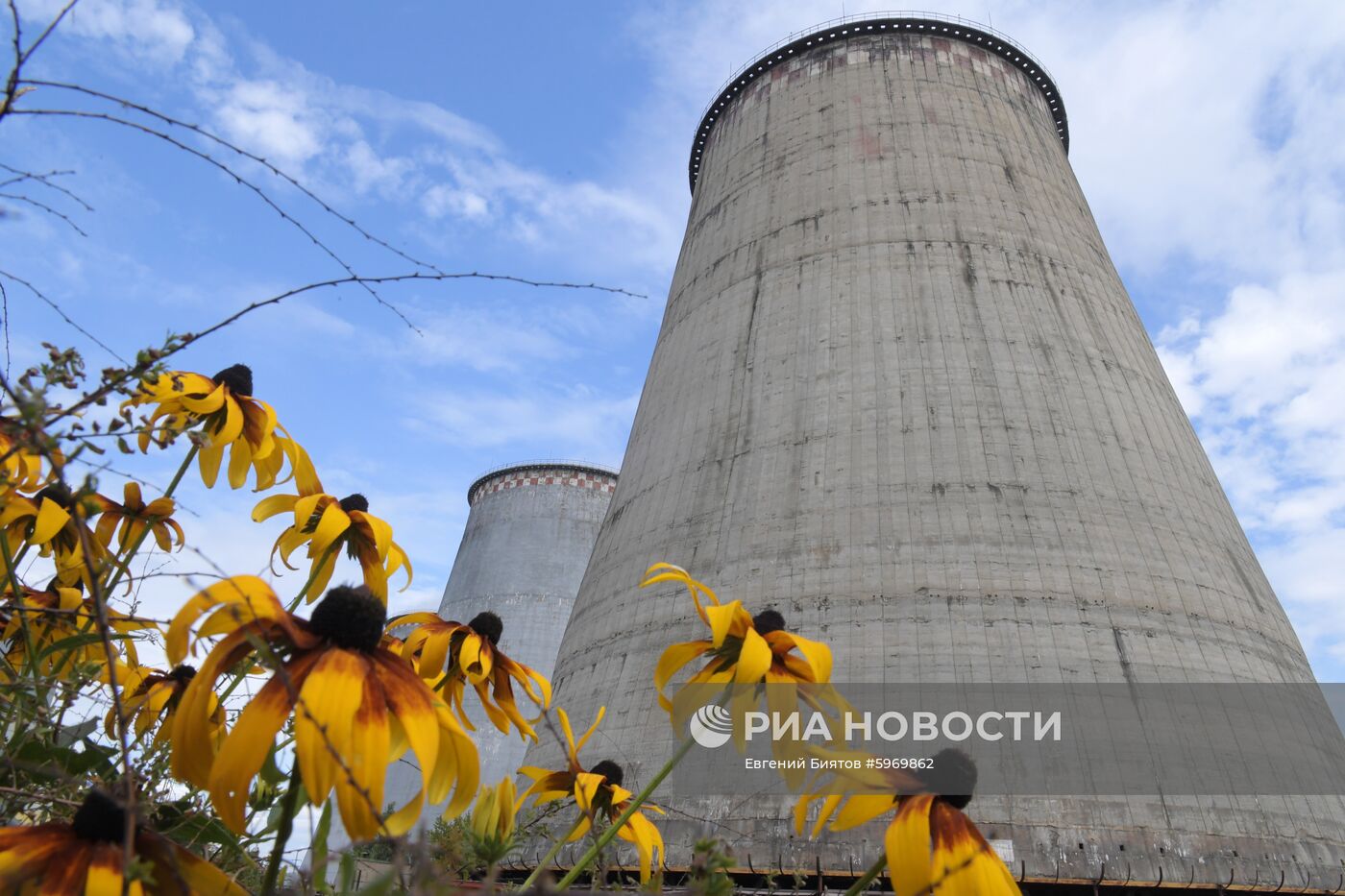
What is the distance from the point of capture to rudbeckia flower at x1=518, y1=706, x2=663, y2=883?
1372 millimetres

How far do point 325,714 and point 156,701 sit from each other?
80 centimetres

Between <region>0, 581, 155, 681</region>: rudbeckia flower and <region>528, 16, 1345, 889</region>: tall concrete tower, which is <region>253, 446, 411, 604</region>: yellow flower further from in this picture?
<region>528, 16, 1345, 889</region>: tall concrete tower

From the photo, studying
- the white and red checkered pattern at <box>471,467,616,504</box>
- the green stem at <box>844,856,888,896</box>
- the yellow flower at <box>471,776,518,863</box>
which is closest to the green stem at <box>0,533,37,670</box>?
the yellow flower at <box>471,776,518,863</box>

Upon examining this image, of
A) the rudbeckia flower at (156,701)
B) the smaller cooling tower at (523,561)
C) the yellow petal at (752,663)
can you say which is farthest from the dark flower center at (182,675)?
the smaller cooling tower at (523,561)

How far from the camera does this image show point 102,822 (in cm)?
78

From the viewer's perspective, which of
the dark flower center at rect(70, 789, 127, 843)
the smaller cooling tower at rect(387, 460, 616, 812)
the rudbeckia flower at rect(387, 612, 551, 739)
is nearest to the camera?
the dark flower center at rect(70, 789, 127, 843)

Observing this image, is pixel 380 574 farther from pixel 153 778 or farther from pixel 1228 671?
pixel 1228 671

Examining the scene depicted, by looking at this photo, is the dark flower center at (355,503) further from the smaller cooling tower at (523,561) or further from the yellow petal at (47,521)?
the smaller cooling tower at (523,561)

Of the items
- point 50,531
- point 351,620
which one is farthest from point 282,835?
point 50,531

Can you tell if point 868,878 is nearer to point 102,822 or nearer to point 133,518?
point 102,822

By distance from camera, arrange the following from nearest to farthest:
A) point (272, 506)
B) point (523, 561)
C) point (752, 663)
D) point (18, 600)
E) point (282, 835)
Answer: point (282, 835)
point (18, 600)
point (752, 663)
point (272, 506)
point (523, 561)

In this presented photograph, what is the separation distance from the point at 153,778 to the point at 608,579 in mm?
7643

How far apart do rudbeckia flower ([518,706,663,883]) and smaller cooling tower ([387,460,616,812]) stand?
18.1 m

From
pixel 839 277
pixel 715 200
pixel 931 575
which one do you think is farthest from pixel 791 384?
pixel 715 200
